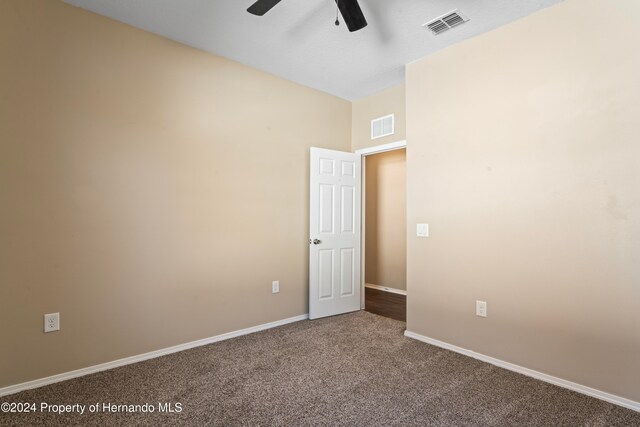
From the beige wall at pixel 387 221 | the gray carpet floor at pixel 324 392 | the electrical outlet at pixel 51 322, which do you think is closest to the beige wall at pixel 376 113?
the beige wall at pixel 387 221

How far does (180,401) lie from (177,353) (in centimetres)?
84

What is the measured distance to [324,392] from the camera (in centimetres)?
218

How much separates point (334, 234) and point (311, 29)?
7.34 ft

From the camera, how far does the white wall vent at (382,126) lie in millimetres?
3889

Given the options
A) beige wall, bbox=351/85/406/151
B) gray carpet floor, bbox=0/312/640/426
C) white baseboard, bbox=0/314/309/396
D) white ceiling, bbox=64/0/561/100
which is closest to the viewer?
gray carpet floor, bbox=0/312/640/426

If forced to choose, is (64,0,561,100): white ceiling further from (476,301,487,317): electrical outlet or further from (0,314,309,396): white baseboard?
(0,314,309,396): white baseboard

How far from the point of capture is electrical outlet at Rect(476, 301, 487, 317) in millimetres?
2734

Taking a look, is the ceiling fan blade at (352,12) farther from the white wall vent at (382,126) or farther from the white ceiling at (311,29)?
the white wall vent at (382,126)

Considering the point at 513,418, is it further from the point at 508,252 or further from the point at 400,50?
the point at 400,50

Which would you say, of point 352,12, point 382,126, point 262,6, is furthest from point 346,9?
point 382,126

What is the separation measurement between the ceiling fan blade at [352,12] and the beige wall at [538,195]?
1317 millimetres

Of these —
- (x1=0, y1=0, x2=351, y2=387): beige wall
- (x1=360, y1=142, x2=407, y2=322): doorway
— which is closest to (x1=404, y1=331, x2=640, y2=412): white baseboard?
(x1=0, y1=0, x2=351, y2=387): beige wall

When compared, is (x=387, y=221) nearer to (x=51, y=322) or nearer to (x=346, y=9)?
(x=346, y=9)

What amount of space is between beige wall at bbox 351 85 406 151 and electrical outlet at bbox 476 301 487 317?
196 centimetres
